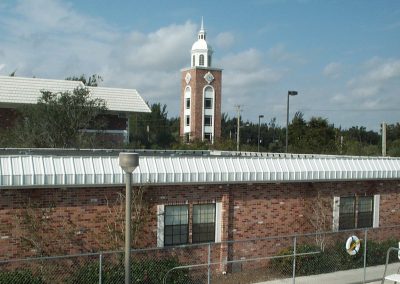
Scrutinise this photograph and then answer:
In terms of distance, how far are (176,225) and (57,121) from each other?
22707 millimetres

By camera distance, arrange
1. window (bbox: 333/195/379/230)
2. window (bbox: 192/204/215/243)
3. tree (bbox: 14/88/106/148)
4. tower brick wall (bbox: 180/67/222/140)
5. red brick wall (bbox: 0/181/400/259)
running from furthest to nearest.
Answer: tower brick wall (bbox: 180/67/222/140) < tree (bbox: 14/88/106/148) < window (bbox: 333/195/379/230) < window (bbox: 192/204/215/243) < red brick wall (bbox: 0/181/400/259)

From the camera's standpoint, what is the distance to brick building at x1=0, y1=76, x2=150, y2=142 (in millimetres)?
42438

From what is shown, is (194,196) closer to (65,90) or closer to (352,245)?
(352,245)

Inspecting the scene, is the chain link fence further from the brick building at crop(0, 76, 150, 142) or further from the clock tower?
the clock tower

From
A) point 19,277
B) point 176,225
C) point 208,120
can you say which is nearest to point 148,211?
point 176,225

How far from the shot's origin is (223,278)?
49.4ft

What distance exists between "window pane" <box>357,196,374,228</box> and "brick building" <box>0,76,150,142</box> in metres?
26.0

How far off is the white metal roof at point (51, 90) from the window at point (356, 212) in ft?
94.6

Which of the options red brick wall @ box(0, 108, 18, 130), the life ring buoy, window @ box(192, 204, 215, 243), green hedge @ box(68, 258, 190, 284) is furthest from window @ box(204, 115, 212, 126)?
green hedge @ box(68, 258, 190, 284)

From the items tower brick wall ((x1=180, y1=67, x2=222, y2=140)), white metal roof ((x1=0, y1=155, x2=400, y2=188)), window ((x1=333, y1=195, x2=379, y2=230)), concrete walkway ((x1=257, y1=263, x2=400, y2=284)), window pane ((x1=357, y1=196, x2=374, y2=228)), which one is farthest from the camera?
tower brick wall ((x1=180, y1=67, x2=222, y2=140))

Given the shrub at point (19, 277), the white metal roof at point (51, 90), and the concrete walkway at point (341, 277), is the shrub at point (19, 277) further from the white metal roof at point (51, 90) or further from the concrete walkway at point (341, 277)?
the white metal roof at point (51, 90)

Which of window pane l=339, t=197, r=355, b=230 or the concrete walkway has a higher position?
window pane l=339, t=197, r=355, b=230

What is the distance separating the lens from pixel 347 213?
18.7m

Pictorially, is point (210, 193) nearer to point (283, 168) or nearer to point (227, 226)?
point (227, 226)
